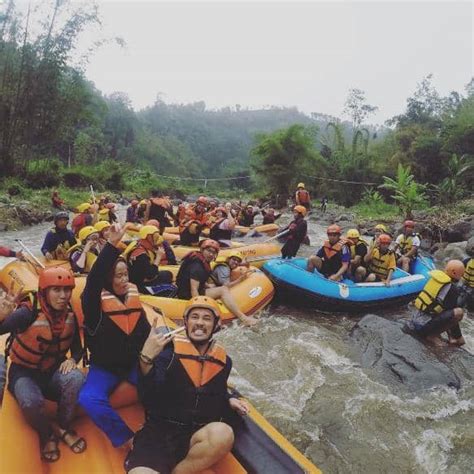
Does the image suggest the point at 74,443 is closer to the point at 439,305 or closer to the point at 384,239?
the point at 439,305

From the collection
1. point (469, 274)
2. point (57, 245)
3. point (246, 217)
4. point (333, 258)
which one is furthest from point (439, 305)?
point (246, 217)

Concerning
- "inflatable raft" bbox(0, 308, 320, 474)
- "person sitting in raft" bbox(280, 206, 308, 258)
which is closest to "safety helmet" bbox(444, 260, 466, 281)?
"person sitting in raft" bbox(280, 206, 308, 258)

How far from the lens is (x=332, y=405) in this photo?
3863 mm

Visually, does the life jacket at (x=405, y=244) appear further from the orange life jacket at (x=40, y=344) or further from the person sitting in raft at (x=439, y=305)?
the orange life jacket at (x=40, y=344)

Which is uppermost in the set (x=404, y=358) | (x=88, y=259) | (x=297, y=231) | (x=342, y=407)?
(x=297, y=231)

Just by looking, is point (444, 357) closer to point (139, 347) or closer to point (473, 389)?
point (473, 389)

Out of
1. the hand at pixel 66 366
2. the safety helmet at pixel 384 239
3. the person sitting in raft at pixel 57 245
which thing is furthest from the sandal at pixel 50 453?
the safety helmet at pixel 384 239

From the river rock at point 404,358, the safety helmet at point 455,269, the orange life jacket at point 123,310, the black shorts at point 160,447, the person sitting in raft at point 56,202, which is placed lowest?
the person sitting in raft at point 56,202

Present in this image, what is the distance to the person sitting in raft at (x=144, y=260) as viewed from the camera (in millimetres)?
4969

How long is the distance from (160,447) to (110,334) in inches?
27.1

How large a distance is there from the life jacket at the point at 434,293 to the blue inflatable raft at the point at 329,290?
1076mm

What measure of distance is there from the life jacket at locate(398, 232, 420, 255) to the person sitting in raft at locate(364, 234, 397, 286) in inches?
50.9

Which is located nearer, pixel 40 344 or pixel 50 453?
pixel 50 453

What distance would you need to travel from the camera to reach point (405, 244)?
765 centimetres
